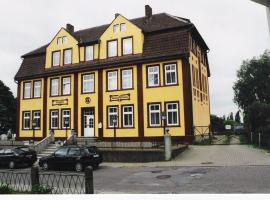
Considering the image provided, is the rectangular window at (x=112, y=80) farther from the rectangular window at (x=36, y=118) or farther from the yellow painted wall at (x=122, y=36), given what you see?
the rectangular window at (x=36, y=118)

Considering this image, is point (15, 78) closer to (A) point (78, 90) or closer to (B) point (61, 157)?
(A) point (78, 90)

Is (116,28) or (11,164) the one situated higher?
(116,28)

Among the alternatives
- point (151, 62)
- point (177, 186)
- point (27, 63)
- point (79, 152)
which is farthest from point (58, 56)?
point (177, 186)

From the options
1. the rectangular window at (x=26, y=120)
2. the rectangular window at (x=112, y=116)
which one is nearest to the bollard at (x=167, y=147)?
the rectangular window at (x=112, y=116)

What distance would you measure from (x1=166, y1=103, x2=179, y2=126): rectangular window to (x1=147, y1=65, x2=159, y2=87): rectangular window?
192 cm

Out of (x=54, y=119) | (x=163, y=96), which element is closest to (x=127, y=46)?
(x=163, y=96)

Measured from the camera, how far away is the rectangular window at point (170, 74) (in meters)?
23.4

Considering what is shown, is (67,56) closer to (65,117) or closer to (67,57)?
(67,57)

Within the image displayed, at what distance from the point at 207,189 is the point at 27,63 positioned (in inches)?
968

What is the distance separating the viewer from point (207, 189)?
31.4 feet

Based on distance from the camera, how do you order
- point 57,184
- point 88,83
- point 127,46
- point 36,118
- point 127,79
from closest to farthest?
point 57,184 < point 127,79 < point 127,46 < point 88,83 < point 36,118

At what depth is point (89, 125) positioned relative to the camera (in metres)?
26.3

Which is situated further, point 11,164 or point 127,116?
point 127,116

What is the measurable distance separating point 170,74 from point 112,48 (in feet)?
18.3
